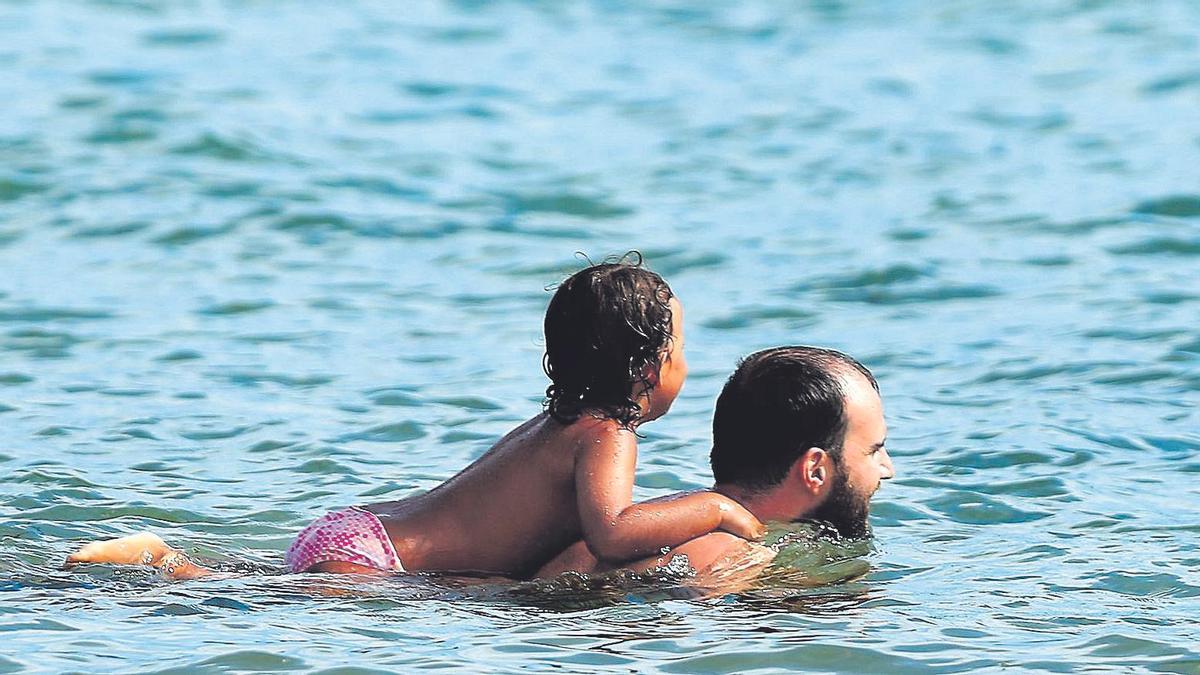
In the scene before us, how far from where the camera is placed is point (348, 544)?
17.6ft

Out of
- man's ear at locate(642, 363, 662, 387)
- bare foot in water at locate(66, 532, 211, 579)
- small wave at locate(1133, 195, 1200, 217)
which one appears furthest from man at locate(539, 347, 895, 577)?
small wave at locate(1133, 195, 1200, 217)

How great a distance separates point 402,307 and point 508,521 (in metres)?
4.68

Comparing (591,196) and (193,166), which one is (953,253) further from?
(193,166)

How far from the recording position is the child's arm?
16.9 feet

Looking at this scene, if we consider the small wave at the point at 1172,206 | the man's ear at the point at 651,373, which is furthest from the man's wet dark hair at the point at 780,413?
the small wave at the point at 1172,206

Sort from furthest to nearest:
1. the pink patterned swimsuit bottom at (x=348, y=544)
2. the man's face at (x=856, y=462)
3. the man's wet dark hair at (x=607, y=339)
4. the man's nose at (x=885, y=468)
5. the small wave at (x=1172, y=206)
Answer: the small wave at (x=1172, y=206), the man's nose at (x=885, y=468), the man's face at (x=856, y=462), the pink patterned swimsuit bottom at (x=348, y=544), the man's wet dark hair at (x=607, y=339)

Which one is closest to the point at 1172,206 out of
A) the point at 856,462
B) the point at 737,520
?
the point at 856,462

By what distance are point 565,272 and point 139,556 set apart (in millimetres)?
5334

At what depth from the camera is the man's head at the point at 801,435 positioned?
5438mm

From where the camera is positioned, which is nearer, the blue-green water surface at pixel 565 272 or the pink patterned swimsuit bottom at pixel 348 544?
the blue-green water surface at pixel 565 272

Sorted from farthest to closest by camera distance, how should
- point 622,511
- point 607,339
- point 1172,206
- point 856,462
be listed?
point 1172,206 → point 856,462 → point 607,339 → point 622,511

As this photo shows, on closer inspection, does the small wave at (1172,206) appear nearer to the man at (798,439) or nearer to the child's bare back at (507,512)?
the man at (798,439)

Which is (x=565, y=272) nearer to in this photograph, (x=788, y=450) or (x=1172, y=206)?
(x=1172, y=206)

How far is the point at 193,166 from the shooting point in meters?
13.0
